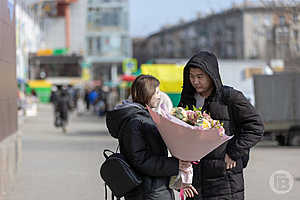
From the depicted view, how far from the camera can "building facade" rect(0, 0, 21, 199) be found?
1309 cm

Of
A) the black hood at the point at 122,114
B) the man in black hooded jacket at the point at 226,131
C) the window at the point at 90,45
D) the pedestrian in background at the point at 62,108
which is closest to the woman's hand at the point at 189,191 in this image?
the man in black hooded jacket at the point at 226,131

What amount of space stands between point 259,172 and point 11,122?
6.56 m

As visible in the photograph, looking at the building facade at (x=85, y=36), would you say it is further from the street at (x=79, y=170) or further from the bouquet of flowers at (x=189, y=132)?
the bouquet of flowers at (x=189, y=132)

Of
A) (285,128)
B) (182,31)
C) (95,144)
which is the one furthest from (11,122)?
(182,31)

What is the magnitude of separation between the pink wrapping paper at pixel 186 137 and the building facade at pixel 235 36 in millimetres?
20776

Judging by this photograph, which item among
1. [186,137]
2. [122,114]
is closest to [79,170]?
[122,114]

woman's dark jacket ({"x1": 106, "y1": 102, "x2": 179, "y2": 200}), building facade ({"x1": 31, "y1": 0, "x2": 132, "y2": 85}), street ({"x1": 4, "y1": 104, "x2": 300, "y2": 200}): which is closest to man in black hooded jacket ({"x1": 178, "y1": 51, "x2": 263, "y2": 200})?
woman's dark jacket ({"x1": 106, "y1": 102, "x2": 179, "y2": 200})

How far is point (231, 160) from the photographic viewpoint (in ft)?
15.7

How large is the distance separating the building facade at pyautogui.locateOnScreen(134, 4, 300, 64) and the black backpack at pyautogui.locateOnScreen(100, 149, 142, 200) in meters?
20.8

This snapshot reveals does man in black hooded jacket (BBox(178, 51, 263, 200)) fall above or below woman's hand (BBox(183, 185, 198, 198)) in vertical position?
above

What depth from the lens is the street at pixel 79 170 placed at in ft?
31.9

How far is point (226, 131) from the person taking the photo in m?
4.82

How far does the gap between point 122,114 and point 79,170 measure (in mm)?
8316

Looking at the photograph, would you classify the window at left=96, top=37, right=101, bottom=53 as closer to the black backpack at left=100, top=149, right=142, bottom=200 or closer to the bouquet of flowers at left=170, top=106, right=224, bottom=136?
the black backpack at left=100, top=149, right=142, bottom=200
